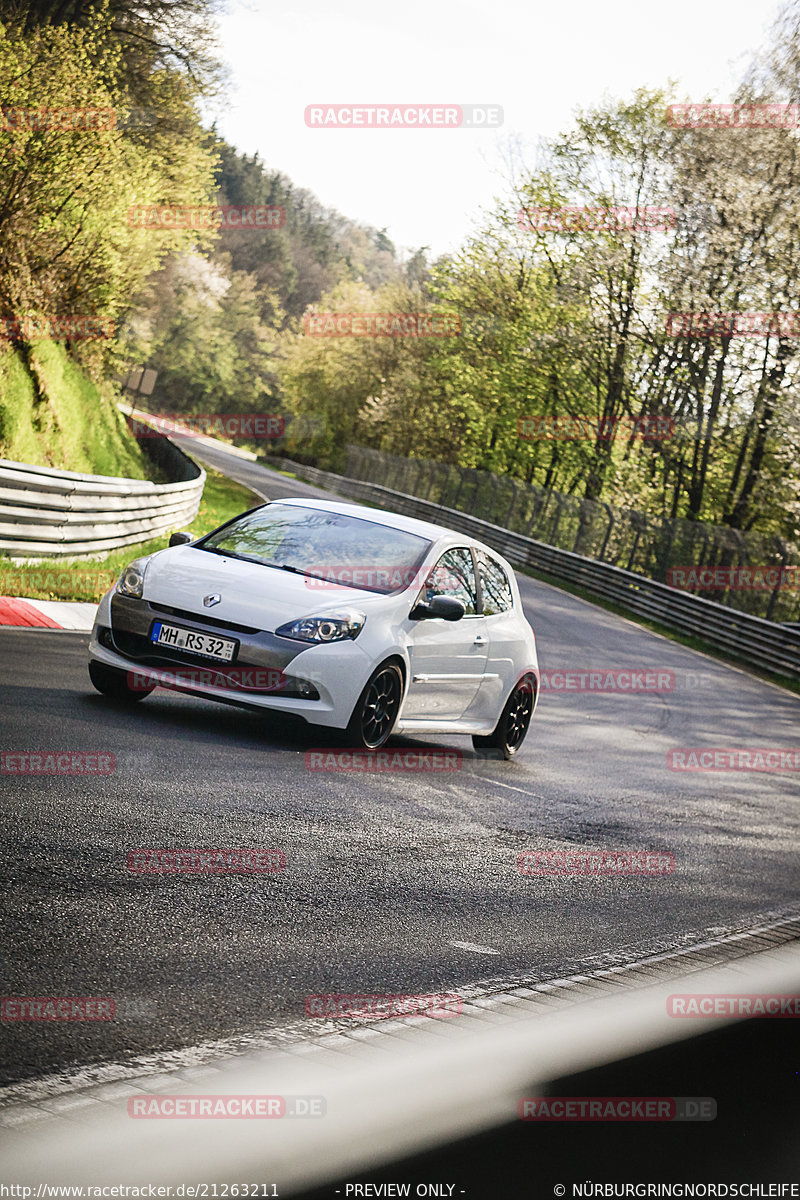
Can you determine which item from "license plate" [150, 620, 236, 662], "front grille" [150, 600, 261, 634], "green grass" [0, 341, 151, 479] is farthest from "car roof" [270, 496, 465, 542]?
"green grass" [0, 341, 151, 479]

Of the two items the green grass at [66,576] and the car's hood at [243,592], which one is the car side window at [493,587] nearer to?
the car's hood at [243,592]

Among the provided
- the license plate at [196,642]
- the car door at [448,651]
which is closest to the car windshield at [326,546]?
the car door at [448,651]

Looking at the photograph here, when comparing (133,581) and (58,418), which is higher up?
(58,418)

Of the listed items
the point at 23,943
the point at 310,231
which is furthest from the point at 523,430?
the point at 310,231

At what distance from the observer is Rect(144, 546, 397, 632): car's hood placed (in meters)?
8.41

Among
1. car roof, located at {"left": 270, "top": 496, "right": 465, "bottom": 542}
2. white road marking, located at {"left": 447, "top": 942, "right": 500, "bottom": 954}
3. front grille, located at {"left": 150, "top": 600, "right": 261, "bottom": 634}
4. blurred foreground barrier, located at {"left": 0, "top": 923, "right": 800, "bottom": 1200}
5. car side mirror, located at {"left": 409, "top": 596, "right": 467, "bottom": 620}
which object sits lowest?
white road marking, located at {"left": 447, "top": 942, "right": 500, "bottom": 954}

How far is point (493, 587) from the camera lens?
423 inches

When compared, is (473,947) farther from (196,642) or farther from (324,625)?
(196,642)

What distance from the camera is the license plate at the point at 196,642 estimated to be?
327 inches

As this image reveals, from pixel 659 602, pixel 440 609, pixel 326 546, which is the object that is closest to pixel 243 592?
pixel 326 546

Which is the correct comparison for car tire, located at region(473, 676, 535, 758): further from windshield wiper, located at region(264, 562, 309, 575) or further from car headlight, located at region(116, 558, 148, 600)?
car headlight, located at region(116, 558, 148, 600)

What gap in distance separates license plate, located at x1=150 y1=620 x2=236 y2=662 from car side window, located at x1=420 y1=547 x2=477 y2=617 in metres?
1.70

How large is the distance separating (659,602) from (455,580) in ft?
81.7

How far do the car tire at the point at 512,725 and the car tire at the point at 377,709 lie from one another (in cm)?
173
